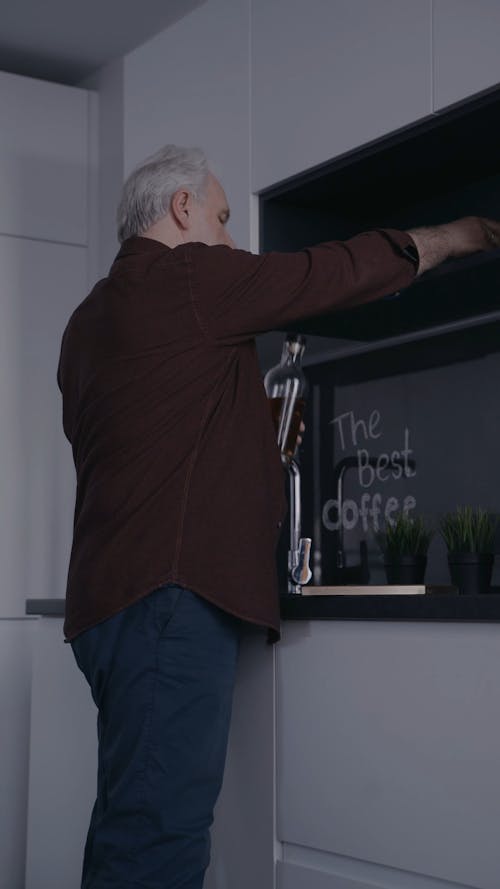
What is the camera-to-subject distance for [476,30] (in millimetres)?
2268

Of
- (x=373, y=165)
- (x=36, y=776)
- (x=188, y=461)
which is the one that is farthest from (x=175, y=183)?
(x=36, y=776)

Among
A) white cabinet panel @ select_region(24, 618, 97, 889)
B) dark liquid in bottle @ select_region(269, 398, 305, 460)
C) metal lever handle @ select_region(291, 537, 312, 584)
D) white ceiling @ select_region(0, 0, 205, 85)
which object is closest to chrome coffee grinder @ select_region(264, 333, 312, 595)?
dark liquid in bottle @ select_region(269, 398, 305, 460)

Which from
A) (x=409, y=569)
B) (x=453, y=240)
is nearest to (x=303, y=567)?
(x=409, y=569)

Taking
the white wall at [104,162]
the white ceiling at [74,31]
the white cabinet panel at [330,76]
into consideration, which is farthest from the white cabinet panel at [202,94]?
the white wall at [104,162]

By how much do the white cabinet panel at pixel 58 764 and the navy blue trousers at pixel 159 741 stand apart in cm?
79

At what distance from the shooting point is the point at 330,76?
2.64 m

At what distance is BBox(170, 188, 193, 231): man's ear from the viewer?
2150mm

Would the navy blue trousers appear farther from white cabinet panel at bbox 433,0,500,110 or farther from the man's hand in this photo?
white cabinet panel at bbox 433,0,500,110

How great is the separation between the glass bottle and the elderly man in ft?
1.24

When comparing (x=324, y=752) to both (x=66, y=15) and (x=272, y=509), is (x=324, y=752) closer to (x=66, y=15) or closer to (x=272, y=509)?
(x=272, y=509)

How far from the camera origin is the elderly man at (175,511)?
6.25ft

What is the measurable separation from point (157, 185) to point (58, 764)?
1.35 metres

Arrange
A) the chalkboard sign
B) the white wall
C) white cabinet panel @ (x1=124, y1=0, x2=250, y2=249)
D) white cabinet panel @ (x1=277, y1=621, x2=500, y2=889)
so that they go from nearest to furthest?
white cabinet panel @ (x1=277, y1=621, x2=500, y2=889)
the chalkboard sign
white cabinet panel @ (x1=124, y1=0, x2=250, y2=249)
the white wall

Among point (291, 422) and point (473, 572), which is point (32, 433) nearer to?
point (291, 422)
